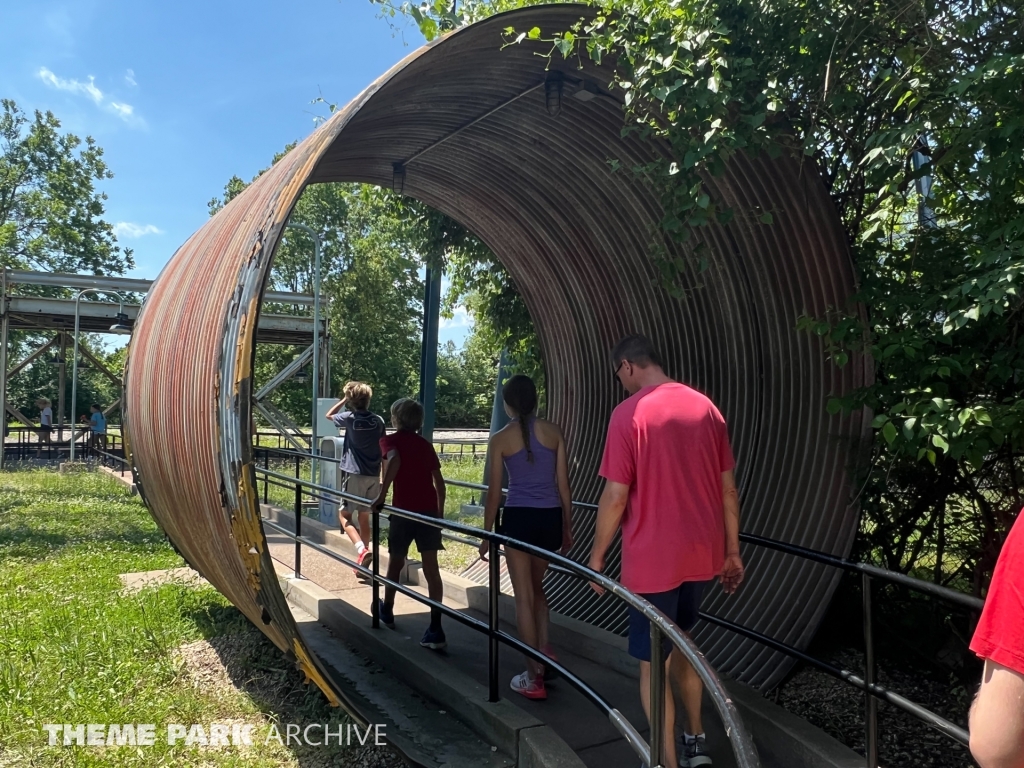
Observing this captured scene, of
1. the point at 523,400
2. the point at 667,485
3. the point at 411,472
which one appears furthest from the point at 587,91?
the point at 667,485

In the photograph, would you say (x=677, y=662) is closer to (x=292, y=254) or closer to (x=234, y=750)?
(x=234, y=750)

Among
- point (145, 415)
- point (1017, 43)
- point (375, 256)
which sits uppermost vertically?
point (375, 256)

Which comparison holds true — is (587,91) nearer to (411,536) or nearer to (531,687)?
(411,536)

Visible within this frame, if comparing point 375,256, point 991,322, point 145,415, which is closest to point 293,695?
point 145,415

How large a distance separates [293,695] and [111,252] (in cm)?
4543

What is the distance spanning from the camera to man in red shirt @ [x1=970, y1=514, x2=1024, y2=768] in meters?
1.35

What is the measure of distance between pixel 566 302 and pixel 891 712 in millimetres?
4245

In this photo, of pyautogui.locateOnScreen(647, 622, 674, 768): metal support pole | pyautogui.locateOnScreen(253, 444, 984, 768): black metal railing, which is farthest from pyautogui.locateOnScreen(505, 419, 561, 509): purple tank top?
pyautogui.locateOnScreen(647, 622, 674, 768): metal support pole

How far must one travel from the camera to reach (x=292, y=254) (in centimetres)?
4809

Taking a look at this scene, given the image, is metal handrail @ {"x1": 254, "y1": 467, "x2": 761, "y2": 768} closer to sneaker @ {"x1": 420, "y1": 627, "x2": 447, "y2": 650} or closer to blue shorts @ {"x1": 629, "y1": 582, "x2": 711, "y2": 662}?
blue shorts @ {"x1": 629, "y1": 582, "x2": 711, "y2": 662}

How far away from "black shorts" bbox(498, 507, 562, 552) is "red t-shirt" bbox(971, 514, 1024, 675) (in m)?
3.10

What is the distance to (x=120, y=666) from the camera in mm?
5141

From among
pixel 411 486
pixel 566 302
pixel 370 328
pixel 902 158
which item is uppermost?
pixel 370 328

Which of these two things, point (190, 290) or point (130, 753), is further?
→ point (190, 290)
